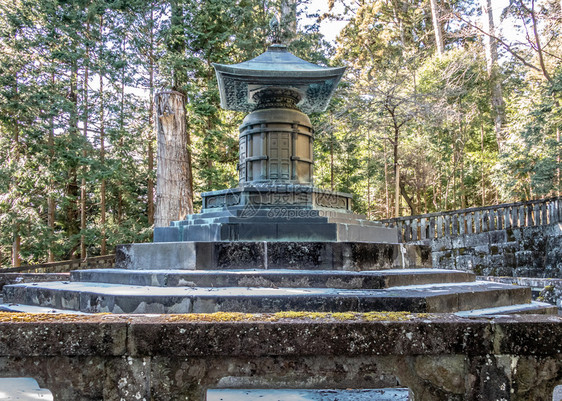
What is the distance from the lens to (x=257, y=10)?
1648cm

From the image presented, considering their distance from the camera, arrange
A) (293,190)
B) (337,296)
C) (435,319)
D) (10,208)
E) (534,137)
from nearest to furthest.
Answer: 1. (435,319)
2. (337,296)
3. (293,190)
4. (534,137)
5. (10,208)

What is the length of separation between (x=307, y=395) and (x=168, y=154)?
8.22 metres

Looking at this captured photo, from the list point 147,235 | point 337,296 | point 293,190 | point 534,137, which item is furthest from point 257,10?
point 337,296

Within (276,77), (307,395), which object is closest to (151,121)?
(276,77)

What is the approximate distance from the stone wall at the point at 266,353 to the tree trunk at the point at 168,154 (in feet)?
27.8

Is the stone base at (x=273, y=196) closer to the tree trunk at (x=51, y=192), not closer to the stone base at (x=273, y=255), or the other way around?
the stone base at (x=273, y=255)

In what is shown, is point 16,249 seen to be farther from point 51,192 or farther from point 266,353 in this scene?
point 266,353

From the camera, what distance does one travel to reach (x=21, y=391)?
3199mm

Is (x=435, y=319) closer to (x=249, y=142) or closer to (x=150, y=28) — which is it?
(x=249, y=142)

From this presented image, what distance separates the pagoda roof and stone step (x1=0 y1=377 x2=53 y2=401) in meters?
4.59

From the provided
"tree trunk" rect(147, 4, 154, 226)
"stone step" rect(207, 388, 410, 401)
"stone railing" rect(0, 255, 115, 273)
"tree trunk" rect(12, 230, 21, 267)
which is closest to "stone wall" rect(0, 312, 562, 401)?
"stone step" rect(207, 388, 410, 401)

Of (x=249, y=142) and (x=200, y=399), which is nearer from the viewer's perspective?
(x=200, y=399)

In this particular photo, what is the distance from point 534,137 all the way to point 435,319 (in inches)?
494

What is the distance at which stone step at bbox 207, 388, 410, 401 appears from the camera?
308cm
